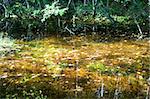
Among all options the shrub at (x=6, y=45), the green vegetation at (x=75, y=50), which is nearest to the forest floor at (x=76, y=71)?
Answer: the green vegetation at (x=75, y=50)

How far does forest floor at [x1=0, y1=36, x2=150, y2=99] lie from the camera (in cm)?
627

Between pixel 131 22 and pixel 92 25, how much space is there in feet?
5.37

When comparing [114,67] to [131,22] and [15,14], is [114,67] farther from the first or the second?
[15,14]

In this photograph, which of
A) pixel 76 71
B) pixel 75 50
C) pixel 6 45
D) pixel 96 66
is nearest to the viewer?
pixel 76 71

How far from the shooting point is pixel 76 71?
291 inches

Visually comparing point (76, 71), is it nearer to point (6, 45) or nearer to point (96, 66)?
point (96, 66)

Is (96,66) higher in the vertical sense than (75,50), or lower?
lower

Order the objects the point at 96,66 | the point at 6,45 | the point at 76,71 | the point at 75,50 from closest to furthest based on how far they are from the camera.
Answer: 1. the point at 76,71
2. the point at 96,66
3. the point at 75,50
4. the point at 6,45

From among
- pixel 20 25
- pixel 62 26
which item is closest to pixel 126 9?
pixel 62 26

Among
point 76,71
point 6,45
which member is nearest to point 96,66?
point 76,71

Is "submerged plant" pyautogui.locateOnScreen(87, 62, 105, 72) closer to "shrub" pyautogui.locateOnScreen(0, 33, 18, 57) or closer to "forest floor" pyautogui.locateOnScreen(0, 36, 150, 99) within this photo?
"forest floor" pyautogui.locateOnScreen(0, 36, 150, 99)

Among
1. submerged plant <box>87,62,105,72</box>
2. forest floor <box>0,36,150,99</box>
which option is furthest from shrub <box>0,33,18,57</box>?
submerged plant <box>87,62,105,72</box>

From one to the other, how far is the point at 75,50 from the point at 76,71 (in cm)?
196

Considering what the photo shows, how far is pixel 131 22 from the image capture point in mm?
13539
